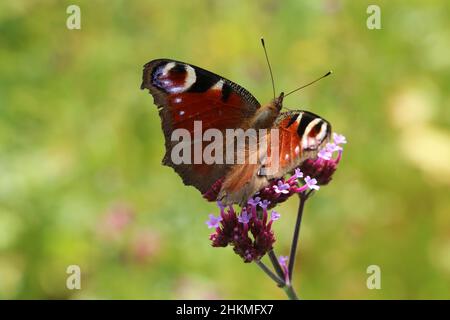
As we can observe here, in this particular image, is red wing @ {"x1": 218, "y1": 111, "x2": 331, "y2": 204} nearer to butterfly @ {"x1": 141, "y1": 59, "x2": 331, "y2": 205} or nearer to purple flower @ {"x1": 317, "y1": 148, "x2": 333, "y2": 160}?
butterfly @ {"x1": 141, "y1": 59, "x2": 331, "y2": 205}

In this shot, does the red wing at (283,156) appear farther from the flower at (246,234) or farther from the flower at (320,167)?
the flower at (320,167)

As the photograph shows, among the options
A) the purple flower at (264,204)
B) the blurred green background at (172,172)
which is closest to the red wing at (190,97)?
the purple flower at (264,204)

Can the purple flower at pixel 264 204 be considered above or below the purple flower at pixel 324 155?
below

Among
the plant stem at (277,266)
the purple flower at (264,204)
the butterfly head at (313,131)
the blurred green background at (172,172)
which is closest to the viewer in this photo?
the butterfly head at (313,131)

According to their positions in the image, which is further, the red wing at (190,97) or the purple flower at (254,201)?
the red wing at (190,97)

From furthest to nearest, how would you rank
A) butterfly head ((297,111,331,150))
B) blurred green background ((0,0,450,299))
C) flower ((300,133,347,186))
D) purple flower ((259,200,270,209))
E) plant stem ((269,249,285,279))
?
blurred green background ((0,0,450,299))
flower ((300,133,347,186))
plant stem ((269,249,285,279))
purple flower ((259,200,270,209))
butterfly head ((297,111,331,150))

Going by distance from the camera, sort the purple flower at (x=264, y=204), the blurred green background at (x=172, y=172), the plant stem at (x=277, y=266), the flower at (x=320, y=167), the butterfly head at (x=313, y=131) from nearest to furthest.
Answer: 1. the butterfly head at (x=313, y=131)
2. the purple flower at (x=264, y=204)
3. the plant stem at (x=277, y=266)
4. the flower at (x=320, y=167)
5. the blurred green background at (x=172, y=172)

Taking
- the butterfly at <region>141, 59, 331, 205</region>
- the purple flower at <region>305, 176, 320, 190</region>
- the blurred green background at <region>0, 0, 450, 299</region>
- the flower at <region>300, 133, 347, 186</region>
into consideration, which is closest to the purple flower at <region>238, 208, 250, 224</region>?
the butterfly at <region>141, 59, 331, 205</region>
